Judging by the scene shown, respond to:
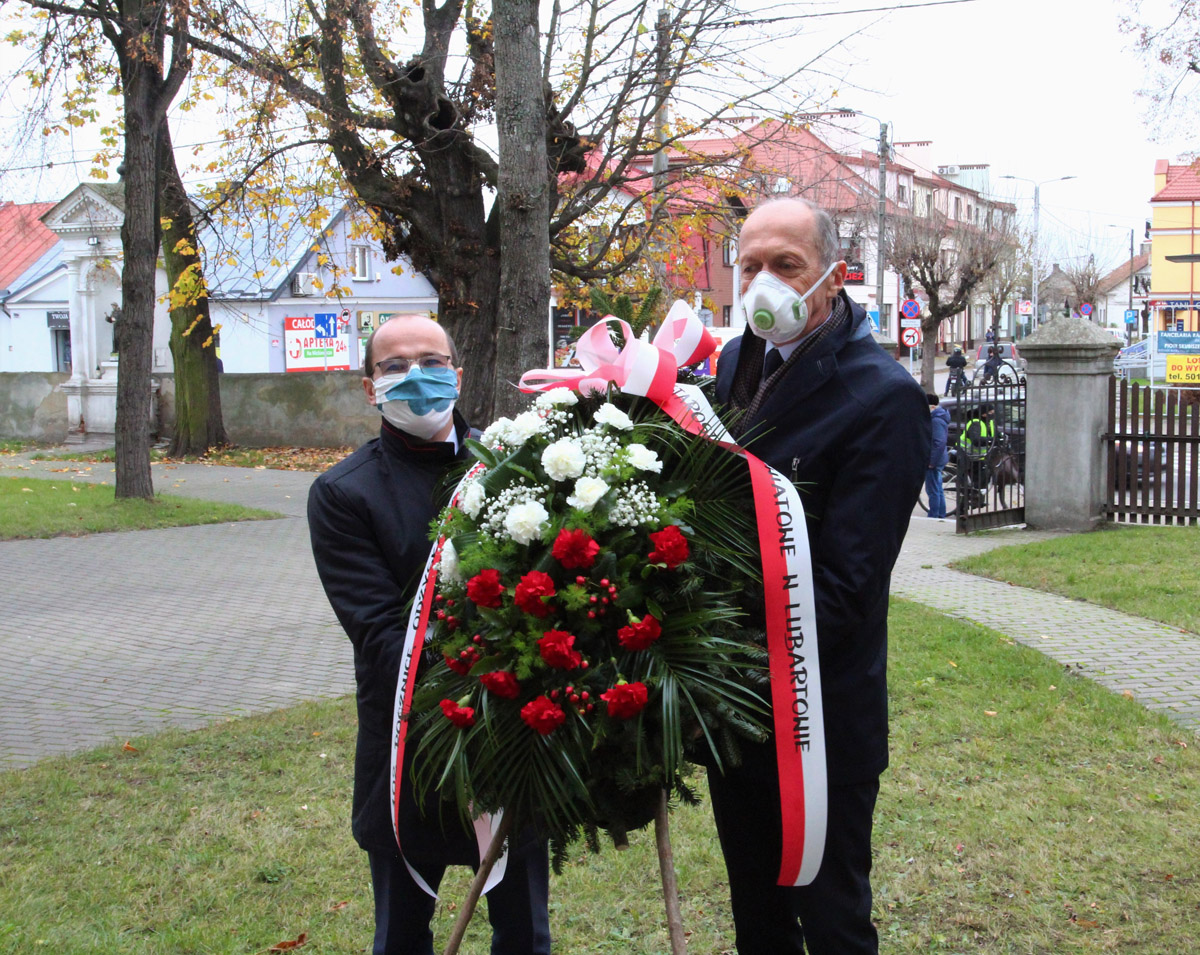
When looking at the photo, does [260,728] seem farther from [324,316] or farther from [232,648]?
[324,316]

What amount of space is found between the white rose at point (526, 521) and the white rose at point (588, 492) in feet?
0.24

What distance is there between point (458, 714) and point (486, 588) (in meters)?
0.25

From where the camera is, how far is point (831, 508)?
2385 mm

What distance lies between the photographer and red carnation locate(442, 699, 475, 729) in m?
2.21

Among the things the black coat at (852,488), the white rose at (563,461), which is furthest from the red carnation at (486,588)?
the black coat at (852,488)

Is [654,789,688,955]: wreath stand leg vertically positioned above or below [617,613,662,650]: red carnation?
below

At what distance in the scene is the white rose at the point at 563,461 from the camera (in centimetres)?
228

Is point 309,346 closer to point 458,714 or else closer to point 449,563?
point 449,563

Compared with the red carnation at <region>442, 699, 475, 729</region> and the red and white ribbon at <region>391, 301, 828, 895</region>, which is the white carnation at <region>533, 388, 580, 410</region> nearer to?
the red and white ribbon at <region>391, 301, 828, 895</region>

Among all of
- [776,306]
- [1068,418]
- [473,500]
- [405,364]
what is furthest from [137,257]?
[776,306]

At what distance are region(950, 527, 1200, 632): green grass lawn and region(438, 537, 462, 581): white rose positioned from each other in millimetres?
6997

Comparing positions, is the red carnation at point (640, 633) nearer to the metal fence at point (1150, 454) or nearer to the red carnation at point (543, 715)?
the red carnation at point (543, 715)

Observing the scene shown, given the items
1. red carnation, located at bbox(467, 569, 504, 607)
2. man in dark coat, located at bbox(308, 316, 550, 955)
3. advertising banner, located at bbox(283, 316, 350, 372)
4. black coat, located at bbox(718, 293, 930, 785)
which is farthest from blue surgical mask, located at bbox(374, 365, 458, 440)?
advertising banner, located at bbox(283, 316, 350, 372)

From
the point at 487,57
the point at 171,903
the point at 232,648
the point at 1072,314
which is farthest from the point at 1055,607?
the point at 487,57
